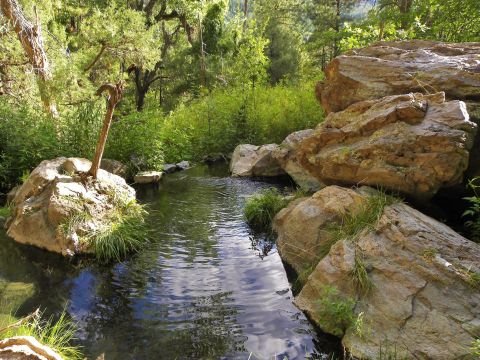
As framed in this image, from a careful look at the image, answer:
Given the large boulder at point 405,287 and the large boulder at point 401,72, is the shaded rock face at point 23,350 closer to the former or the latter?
the large boulder at point 405,287

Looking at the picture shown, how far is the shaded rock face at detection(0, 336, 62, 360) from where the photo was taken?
6.88ft

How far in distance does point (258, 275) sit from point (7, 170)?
6.37 m

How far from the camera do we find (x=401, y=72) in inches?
243

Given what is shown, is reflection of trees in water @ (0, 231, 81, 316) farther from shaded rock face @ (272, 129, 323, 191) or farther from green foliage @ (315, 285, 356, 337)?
shaded rock face @ (272, 129, 323, 191)

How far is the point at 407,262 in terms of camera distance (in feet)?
12.3

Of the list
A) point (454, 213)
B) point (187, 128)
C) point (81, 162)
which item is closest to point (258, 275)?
point (454, 213)

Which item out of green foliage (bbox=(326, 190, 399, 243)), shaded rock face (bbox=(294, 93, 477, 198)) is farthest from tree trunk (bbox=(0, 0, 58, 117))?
green foliage (bbox=(326, 190, 399, 243))

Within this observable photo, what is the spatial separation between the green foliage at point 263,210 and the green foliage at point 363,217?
2167 millimetres

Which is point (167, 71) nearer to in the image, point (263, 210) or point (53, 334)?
point (263, 210)

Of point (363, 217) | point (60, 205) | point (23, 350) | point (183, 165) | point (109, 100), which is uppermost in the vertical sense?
point (109, 100)

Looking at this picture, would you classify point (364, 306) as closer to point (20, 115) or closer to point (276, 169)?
point (276, 169)

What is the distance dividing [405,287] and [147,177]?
7.97 m

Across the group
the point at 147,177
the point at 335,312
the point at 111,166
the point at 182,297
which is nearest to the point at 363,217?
the point at 335,312

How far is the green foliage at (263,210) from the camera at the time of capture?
689 centimetres
